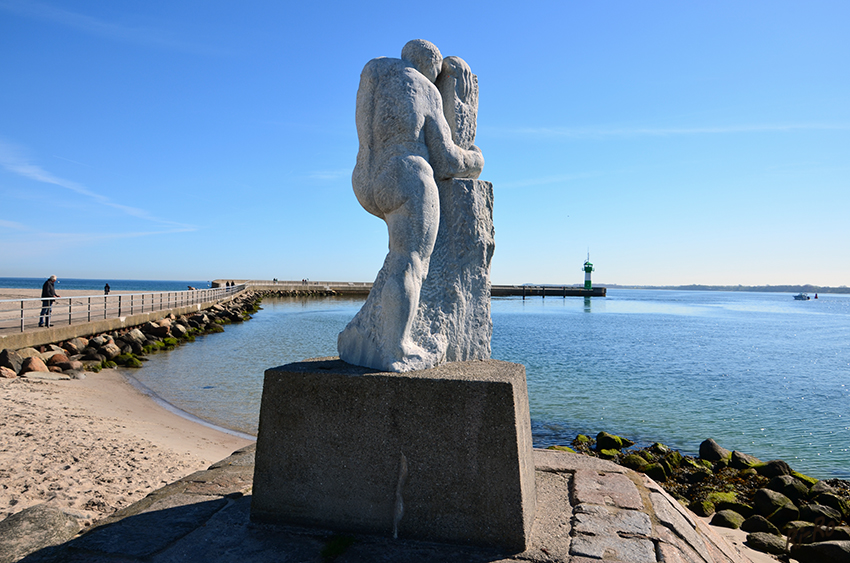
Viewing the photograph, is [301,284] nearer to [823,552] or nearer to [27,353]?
[27,353]

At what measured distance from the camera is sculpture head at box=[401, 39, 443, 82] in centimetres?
387

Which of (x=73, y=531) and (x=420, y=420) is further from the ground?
(x=420, y=420)

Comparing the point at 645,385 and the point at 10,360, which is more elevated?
the point at 10,360

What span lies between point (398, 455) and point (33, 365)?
408 inches

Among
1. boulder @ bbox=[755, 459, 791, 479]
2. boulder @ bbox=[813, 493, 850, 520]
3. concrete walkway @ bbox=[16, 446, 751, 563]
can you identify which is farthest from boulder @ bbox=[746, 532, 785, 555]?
boulder @ bbox=[755, 459, 791, 479]

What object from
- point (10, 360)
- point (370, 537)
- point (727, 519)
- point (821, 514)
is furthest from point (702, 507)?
point (10, 360)

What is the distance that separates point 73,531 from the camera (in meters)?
3.25

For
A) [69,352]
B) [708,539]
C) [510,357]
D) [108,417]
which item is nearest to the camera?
[708,539]

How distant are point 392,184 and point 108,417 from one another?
23.6ft

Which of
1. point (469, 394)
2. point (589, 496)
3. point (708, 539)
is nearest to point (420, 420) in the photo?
point (469, 394)

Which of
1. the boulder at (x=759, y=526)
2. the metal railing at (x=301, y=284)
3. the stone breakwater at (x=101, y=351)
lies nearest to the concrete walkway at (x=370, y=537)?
the boulder at (x=759, y=526)

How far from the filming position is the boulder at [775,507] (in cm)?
590

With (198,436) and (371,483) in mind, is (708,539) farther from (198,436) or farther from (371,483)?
(198,436)

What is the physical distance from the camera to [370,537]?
3.09 meters
